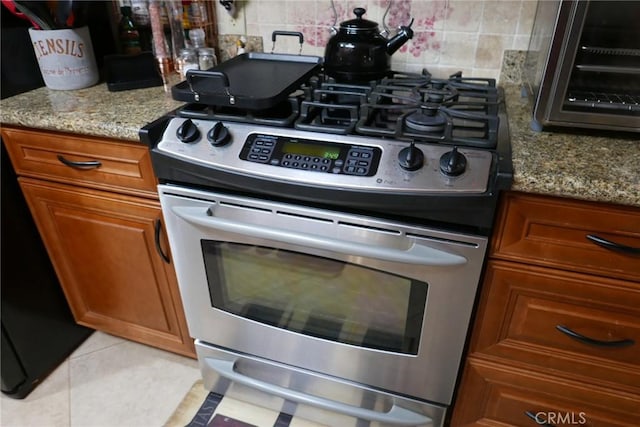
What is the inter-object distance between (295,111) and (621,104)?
0.68 m

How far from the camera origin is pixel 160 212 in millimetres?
1196

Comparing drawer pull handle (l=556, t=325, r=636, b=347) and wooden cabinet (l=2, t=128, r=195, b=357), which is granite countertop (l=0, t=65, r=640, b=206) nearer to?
wooden cabinet (l=2, t=128, r=195, b=357)

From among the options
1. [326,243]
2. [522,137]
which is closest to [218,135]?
[326,243]

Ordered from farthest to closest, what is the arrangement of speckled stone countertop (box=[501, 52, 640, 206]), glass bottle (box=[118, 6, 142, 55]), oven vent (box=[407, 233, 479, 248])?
glass bottle (box=[118, 6, 142, 55]) < oven vent (box=[407, 233, 479, 248]) < speckled stone countertop (box=[501, 52, 640, 206])

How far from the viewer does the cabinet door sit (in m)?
1.25

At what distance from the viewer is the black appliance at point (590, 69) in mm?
905

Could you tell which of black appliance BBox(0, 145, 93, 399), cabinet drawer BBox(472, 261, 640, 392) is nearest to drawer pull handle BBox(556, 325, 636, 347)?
cabinet drawer BBox(472, 261, 640, 392)

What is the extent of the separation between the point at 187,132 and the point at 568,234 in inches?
31.9

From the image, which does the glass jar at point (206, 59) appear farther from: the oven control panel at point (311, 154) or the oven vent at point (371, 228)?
the oven vent at point (371, 228)

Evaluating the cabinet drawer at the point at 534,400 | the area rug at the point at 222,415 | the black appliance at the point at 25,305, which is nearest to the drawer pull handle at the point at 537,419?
the cabinet drawer at the point at 534,400

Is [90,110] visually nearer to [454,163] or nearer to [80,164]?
[80,164]

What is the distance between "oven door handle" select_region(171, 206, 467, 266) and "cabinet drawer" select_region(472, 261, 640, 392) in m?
0.13

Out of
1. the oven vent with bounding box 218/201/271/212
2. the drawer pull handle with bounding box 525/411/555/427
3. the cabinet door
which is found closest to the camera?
the oven vent with bounding box 218/201/271/212

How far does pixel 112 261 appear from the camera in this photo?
4.46ft
